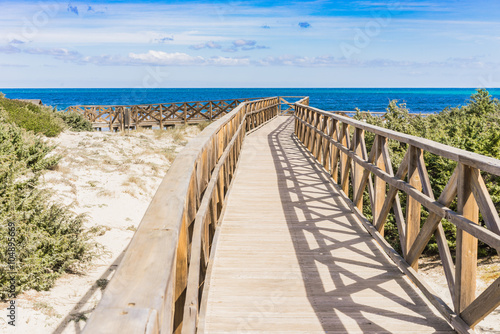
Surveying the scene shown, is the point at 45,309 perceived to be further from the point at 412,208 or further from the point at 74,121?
the point at 74,121

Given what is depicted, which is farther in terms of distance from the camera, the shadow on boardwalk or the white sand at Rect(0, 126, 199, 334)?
the white sand at Rect(0, 126, 199, 334)

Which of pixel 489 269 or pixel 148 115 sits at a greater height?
pixel 148 115

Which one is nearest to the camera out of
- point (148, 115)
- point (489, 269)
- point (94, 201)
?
point (489, 269)

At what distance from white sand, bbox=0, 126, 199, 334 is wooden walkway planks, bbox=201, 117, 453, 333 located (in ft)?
5.58

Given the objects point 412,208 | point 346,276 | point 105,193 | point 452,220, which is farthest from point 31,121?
point 452,220

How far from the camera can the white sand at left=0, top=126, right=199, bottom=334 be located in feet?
15.0

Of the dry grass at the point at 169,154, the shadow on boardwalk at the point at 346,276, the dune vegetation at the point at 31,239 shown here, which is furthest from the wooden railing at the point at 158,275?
the dry grass at the point at 169,154

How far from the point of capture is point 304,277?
13.8ft

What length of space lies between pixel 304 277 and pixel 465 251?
1.54 meters

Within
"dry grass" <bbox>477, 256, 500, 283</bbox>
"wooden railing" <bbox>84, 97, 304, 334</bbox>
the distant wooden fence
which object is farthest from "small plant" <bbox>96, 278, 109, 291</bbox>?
the distant wooden fence

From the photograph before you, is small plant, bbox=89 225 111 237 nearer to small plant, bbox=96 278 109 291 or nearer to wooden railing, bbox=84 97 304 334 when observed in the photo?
small plant, bbox=96 278 109 291

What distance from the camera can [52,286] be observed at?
17.4 ft

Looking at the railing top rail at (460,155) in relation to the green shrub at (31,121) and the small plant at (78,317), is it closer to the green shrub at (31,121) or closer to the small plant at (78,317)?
the small plant at (78,317)

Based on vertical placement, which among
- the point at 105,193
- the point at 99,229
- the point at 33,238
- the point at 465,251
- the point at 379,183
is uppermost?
the point at 379,183
